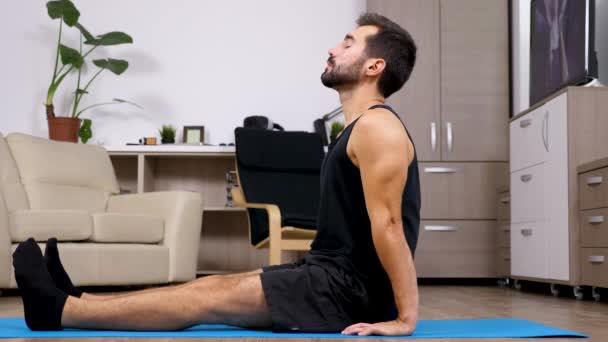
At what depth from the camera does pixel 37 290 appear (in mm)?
1910

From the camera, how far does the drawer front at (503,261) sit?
5.09m

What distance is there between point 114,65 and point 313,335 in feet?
12.8

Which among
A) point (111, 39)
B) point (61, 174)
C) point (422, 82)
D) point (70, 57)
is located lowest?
point (61, 174)

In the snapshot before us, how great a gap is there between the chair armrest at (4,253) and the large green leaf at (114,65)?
1.64 m

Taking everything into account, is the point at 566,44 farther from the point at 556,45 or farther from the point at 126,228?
the point at 126,228

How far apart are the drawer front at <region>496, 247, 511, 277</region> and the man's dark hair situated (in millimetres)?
3164

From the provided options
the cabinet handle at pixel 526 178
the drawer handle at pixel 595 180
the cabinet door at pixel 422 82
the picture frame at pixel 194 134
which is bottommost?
the drawer handle at pixel 595 180

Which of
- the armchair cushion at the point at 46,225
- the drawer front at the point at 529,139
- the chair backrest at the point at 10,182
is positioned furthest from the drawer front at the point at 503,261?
the chair backrest at the point at 10,182

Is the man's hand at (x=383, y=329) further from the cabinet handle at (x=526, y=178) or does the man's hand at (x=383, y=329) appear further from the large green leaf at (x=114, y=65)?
the large green leaf at (x=114, y=65)

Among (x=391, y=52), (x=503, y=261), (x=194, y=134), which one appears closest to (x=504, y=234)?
(x=503, y=261)

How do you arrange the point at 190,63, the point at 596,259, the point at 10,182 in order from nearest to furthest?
the point at 596,259 < the point at 10,182 < the point at 190,63

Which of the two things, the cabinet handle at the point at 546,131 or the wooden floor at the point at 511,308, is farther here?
the cabinet handle at the point at 546,131

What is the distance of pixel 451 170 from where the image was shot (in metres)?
5.44

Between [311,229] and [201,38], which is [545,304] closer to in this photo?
[311,229]
